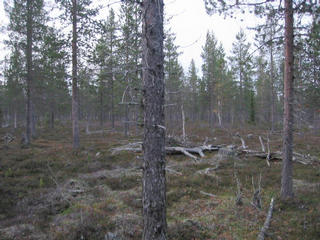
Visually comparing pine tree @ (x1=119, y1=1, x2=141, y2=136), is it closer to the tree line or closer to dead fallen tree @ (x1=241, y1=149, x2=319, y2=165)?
the tree line

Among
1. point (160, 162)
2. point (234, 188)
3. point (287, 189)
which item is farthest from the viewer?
point (234, 188)

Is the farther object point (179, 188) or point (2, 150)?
point (2, 150)

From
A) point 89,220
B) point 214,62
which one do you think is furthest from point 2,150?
point 214,62

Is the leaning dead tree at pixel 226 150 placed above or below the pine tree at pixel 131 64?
below

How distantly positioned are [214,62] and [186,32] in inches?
1170

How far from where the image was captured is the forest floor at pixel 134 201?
5.26m

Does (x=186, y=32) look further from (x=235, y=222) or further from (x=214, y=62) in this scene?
(x=214, y=62)

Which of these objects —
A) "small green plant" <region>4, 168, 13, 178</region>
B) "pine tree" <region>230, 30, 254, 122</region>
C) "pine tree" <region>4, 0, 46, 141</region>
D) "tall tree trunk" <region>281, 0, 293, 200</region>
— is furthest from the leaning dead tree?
"pine tree" <region>230, 30, 254, 122</region>

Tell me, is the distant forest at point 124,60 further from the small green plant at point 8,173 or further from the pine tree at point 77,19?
the small green plant at point 8,173

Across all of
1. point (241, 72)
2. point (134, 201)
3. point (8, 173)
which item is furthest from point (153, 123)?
point (241, 72)

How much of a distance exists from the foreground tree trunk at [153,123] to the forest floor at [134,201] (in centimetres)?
48

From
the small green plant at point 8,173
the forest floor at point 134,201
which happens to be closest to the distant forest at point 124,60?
the forest floor at point 134,201

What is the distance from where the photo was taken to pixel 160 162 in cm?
385

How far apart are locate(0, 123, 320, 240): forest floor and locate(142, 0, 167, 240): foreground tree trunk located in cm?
48
